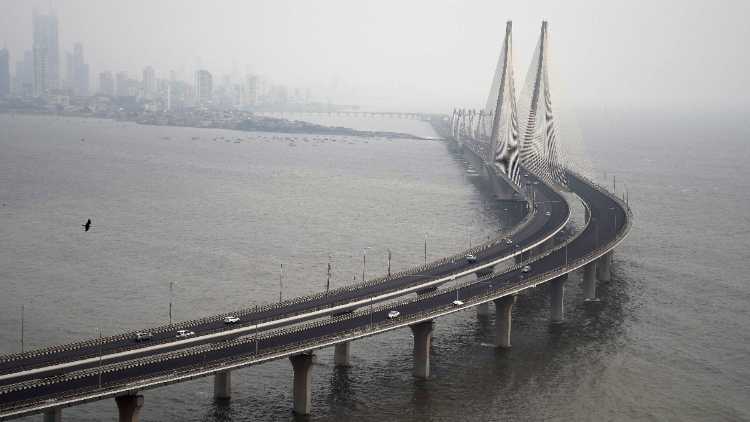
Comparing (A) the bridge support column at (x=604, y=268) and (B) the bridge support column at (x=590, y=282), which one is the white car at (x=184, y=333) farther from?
(A) the bridge support column at (x=604, y=268)

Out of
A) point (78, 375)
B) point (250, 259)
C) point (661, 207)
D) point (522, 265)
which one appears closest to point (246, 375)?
point (78, 375)

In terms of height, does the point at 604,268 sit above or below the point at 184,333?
below

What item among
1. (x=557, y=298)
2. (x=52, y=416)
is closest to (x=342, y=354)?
(x=52, y=416)

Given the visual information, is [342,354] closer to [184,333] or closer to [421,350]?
[421,350]

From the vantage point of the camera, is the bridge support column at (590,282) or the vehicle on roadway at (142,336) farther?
the bridge support column at (590,282)

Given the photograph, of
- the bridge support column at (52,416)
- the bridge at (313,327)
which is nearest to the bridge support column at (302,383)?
the bridge at (313,327)

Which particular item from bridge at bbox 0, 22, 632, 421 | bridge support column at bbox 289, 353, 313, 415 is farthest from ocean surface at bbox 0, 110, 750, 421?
bridge at bbox 0, 22, 632, 421

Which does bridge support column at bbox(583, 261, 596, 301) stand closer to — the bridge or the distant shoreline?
the bridge
